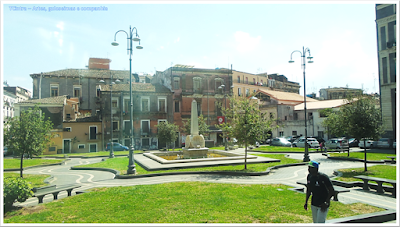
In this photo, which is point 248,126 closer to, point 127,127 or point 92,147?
point 127,127

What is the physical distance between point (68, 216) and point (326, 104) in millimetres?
48241

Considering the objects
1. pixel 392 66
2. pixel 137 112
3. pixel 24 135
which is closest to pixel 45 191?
pixel 24 135

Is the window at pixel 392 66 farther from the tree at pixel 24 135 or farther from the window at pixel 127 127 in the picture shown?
the tree at pixel 24 135

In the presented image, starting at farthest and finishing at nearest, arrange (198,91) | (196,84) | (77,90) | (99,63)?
(99,63) < (196,84) < (198,91) < (77,90)

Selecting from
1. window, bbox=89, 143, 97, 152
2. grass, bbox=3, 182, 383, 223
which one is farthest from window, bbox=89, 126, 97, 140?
grass, bbox=3, 182, 383, 223

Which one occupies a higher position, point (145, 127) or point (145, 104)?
point (145, 104)

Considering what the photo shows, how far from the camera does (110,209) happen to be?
24.8 ft

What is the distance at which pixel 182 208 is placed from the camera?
755 centimetres

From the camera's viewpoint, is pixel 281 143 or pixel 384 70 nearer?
pixel 384 70

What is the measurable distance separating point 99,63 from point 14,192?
48.9m

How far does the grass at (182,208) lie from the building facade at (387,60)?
93.8 ft

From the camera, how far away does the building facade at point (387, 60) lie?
31.0 m

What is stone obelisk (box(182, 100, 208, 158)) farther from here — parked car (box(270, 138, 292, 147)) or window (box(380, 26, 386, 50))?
window (box(380, 26, 386, 50))

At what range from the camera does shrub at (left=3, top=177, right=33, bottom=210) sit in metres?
7.58
